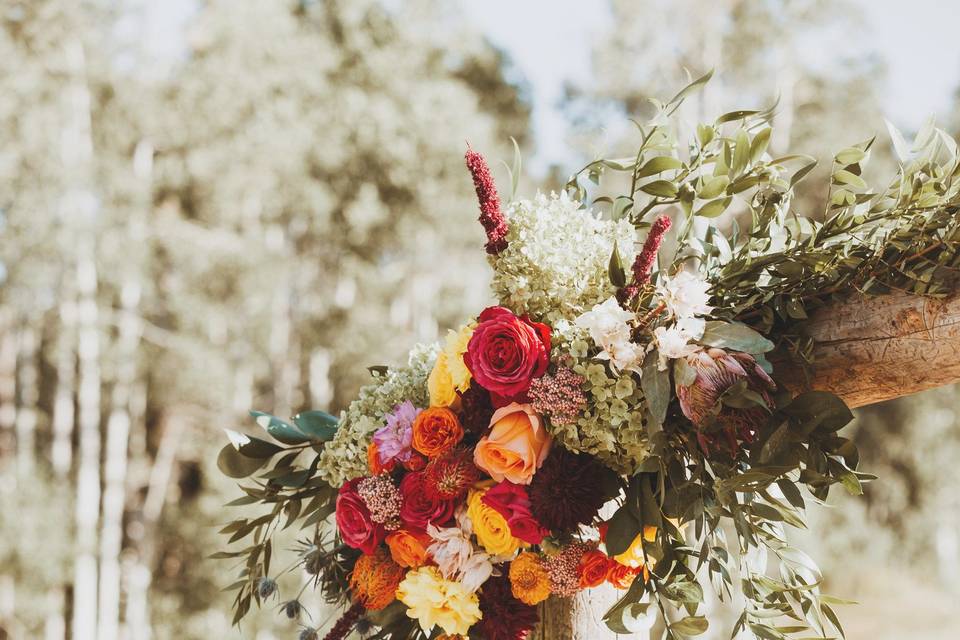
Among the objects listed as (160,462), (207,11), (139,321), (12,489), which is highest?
(207,11)

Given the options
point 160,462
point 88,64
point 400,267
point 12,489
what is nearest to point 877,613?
point 400,267

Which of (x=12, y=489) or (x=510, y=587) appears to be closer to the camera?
(x=510, y=587)

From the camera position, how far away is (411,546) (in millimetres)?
1247

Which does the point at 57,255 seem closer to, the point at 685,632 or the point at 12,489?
the point at 12,489

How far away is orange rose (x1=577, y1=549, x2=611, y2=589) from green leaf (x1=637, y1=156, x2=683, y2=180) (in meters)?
0.58

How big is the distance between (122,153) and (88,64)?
1.32 m

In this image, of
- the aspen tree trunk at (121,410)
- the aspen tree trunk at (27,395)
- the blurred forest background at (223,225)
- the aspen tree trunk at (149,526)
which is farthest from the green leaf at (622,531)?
the aspen tree trunk at (27,395)

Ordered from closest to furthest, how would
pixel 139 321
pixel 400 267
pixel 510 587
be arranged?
pixel 510 587, pixel 139 321, pixel 400 267

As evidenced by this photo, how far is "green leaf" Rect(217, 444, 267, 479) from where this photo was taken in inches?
56.3

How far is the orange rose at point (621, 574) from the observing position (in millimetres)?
1170

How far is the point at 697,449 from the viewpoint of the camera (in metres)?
1.07

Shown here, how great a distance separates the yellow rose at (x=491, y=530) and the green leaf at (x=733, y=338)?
389mm

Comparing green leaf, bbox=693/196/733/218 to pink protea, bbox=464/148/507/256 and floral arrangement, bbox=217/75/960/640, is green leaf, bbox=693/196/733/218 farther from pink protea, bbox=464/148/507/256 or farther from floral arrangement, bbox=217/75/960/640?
pink protea, bbox=464/148/507/256

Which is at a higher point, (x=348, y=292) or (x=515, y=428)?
(x=348, y=292)
